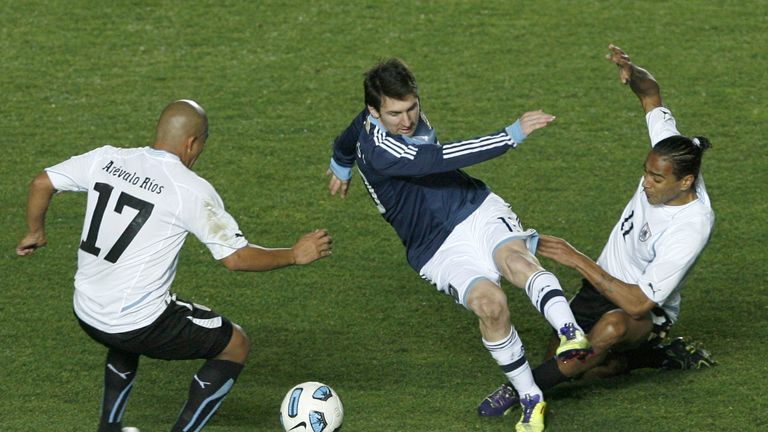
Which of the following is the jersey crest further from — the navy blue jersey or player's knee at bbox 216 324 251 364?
player's knee at bbox 216 324 251 364

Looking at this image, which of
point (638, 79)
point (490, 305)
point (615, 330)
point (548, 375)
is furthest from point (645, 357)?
point (638, 79)

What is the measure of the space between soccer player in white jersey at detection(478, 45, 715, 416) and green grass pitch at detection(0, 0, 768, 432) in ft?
0.48

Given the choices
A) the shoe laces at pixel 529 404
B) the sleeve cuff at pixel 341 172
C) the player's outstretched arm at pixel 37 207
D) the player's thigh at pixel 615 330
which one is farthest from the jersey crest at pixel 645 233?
the player's outstretched arm at pixel 37 207

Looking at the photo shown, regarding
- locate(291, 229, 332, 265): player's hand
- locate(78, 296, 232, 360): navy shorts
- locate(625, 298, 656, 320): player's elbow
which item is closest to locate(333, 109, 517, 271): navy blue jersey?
locate(291, 229, 332, 265): player's hand

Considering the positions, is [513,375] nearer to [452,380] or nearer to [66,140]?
[452,380]

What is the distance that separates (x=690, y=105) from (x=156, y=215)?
6.30 meters

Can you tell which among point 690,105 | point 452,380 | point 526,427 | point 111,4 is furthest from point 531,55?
point 526,427

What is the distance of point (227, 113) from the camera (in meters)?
10.9

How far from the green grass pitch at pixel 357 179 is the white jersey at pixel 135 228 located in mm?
1025

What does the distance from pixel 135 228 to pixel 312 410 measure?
4.17 feet

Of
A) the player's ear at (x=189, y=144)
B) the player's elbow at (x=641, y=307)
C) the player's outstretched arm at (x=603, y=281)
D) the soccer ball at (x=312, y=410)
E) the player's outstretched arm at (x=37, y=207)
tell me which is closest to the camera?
the player's ear at (x=189, y=144)

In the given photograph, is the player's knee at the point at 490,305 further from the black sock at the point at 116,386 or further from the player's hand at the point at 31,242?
the player's hand at the point at 31,242

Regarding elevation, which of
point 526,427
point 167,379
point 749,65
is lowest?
point 167,379

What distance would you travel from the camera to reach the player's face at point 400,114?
6.60 meters
